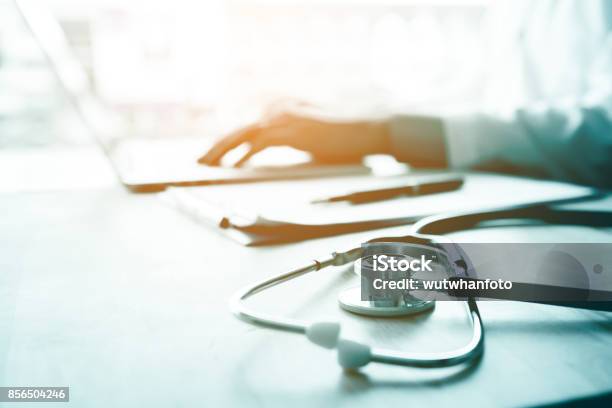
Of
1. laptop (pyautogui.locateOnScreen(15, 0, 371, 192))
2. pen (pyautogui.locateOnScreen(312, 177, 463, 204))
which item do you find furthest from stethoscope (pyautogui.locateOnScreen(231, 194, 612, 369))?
laptop (pyautogui.locateOnScreen(15, 0, 371, 192))

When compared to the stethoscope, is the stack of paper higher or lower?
lower

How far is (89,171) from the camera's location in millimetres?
890

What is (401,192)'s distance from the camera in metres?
0.60

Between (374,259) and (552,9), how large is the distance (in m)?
1.04

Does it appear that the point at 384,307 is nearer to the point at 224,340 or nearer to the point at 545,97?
the point at 224,340

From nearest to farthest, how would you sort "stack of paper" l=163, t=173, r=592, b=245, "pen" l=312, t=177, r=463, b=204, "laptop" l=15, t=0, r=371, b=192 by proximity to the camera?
1. "stack of paper" l=163, t=173, r=592, b=245
2. "pen" l=312, t=177, r=463, b=204
3. "laptop" l=15, t=0, r=371, b=192

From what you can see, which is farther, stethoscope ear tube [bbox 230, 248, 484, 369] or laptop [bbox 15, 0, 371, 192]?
laptop [bbox 15, 0, 371, 192]

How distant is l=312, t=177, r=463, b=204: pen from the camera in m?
0.56

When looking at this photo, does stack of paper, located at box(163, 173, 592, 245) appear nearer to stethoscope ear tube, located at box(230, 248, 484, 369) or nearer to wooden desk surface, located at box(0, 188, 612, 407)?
wooden desk surface, located at box(0, 188, 612, 407)

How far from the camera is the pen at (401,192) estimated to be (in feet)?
1.84

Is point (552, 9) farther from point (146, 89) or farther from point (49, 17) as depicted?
point (146, 89)

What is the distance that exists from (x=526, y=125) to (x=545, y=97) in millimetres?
413

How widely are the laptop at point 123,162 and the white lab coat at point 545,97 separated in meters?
0.19

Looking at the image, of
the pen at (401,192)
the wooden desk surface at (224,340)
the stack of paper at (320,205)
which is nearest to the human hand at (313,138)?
the stack of paper at (320,205)
